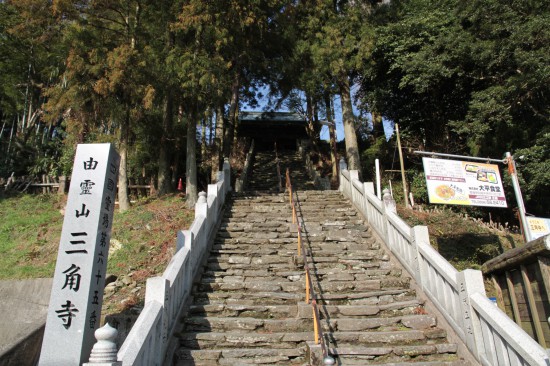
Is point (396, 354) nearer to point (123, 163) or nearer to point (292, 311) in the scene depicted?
point (292, 311)

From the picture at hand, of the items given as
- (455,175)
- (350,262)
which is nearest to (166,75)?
(350,262)

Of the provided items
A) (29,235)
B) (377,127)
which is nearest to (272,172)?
(377,127)

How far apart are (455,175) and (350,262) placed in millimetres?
4041

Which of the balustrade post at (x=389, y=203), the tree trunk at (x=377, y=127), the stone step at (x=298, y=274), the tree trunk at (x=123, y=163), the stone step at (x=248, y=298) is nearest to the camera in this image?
the stone step at (x=248, y=298)

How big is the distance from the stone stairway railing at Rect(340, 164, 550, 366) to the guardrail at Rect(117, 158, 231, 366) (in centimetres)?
387

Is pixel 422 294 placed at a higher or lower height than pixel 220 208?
lower

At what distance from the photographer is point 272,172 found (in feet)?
66.5

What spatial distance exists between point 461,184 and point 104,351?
29.8 feet

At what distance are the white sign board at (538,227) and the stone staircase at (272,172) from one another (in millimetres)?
9133

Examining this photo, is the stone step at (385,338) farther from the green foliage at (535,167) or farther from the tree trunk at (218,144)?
the tree trunk at (218,144)

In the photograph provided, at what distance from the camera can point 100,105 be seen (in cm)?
1247

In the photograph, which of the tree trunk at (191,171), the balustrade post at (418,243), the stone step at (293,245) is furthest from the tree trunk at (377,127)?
the balustrade post at (418,243)

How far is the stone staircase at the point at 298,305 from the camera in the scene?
17.6 feet

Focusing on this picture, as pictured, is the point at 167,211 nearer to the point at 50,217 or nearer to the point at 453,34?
the point at 50,217
